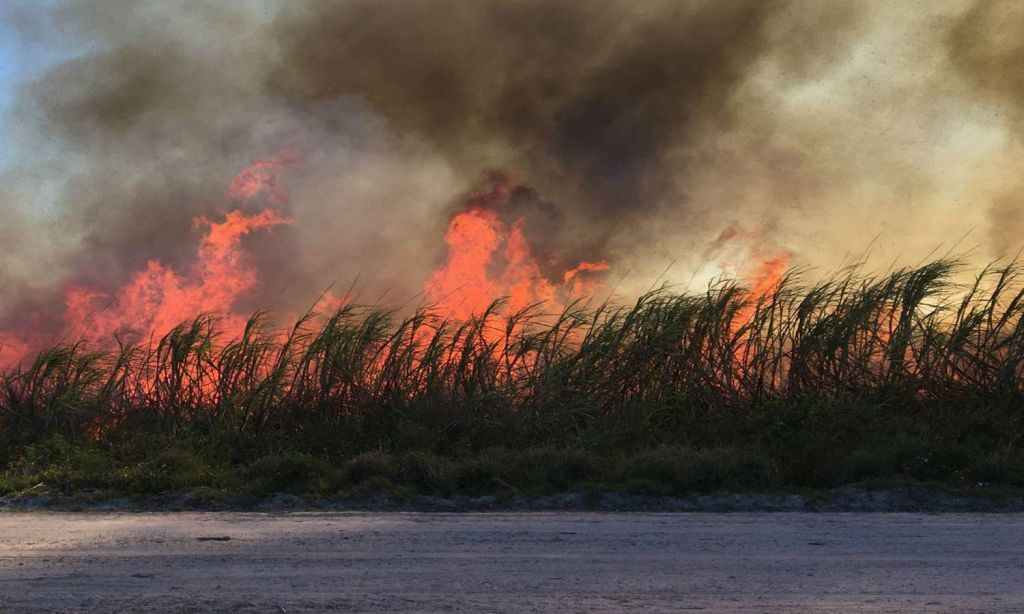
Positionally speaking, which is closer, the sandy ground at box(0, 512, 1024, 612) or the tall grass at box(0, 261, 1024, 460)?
the sandy ground at box(0, 512, 1024, 612)

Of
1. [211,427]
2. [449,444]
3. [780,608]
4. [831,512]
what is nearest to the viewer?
[780,608]

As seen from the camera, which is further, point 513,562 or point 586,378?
point 586,378

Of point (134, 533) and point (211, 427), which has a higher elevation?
point (211, 427)

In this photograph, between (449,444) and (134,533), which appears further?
(449,444)

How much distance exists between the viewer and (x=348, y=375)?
12078mm

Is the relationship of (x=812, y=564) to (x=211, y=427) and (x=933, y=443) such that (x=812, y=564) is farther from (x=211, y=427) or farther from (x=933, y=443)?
(x=211, y=427)

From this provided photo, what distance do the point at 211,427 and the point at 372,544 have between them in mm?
5662

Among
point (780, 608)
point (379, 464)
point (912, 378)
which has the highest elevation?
point (912, 378)

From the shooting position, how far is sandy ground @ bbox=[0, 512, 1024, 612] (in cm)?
534

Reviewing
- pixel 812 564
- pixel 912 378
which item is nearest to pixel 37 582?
pixel 812 564

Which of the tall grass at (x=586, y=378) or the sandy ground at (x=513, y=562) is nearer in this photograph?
the sandy ground at (x=513, y=562)

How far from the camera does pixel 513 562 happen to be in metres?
6.21

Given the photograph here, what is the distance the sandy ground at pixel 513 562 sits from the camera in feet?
A: 17.5

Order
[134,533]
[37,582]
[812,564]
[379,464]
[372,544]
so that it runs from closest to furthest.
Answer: [37,582] → [812,564] → [372,544] → [134,533] → [379,464]
